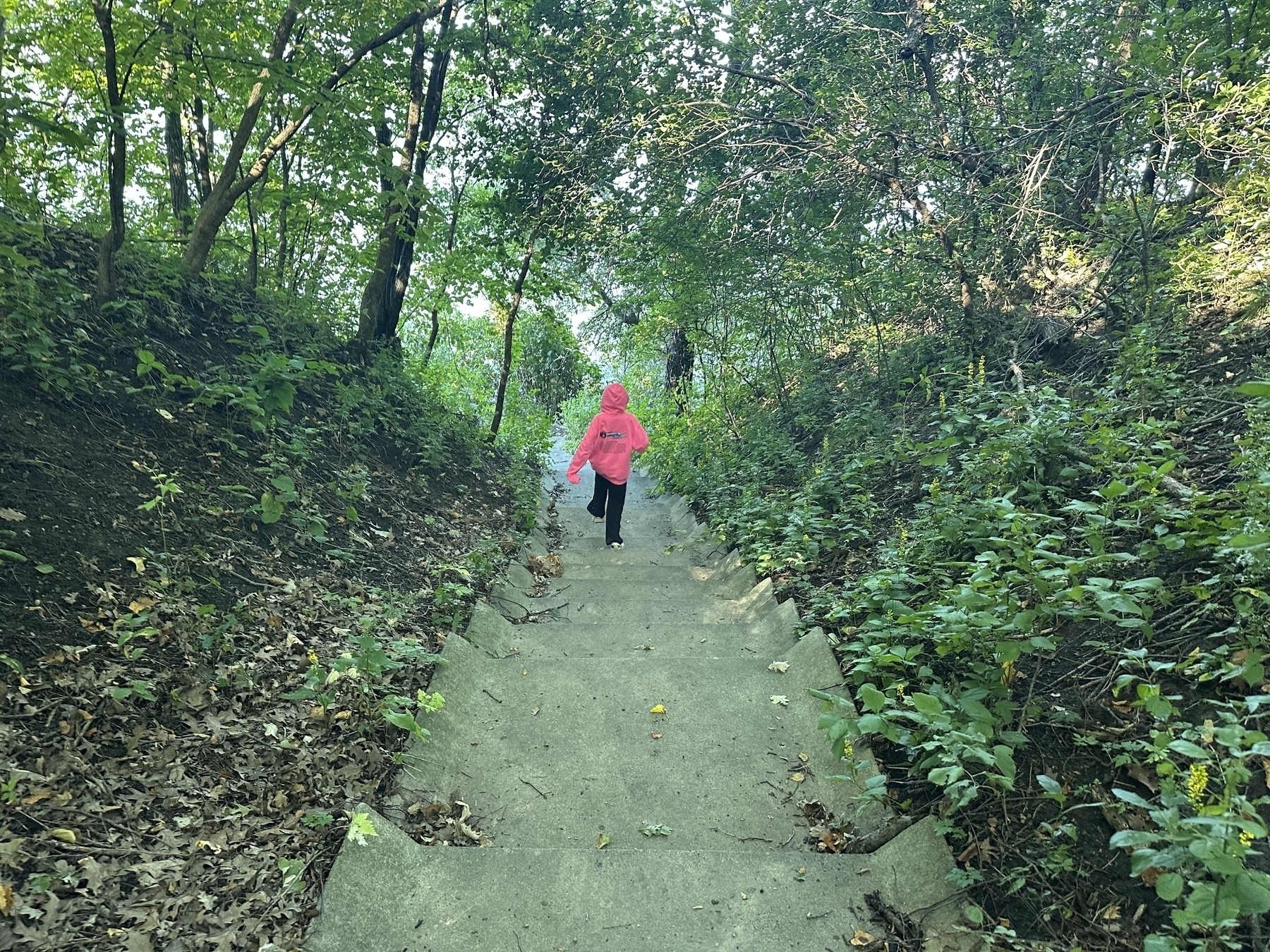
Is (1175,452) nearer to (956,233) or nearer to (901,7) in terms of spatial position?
(956,233)

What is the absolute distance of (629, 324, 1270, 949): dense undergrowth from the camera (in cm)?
215

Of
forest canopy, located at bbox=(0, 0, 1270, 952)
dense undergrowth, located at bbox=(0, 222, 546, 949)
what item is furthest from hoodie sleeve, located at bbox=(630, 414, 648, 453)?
dense undergrowth, located at bbox=(0, 222, 546, 949)

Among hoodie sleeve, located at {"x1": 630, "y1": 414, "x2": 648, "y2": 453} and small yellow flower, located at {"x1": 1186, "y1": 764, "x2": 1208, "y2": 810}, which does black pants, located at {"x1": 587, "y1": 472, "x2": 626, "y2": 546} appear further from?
small yellow flower, located at {"x1": 1186, "y1": 764, "x2": 1208, "y2": 810}

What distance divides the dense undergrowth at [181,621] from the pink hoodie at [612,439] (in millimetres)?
2007

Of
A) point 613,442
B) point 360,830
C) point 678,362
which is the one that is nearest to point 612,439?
point 613,442

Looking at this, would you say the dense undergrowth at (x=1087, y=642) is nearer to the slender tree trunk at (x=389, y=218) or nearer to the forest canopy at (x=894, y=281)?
the forest canopy at (x=894, y=281)

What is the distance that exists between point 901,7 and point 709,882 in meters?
10.2

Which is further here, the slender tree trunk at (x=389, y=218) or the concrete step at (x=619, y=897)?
the slender tree trunk at (x=389, y=218)

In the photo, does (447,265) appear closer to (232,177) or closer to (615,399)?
(615,399)

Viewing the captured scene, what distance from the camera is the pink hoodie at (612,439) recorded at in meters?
8.38

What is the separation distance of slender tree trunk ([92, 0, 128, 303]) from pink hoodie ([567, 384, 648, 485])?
14.8 ft

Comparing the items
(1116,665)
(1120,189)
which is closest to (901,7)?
(1120,189)

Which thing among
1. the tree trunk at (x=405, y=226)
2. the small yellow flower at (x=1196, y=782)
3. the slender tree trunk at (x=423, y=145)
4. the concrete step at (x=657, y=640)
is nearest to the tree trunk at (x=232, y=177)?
the tree trunk at (x=405, y=226)

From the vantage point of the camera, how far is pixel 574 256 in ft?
40.9
